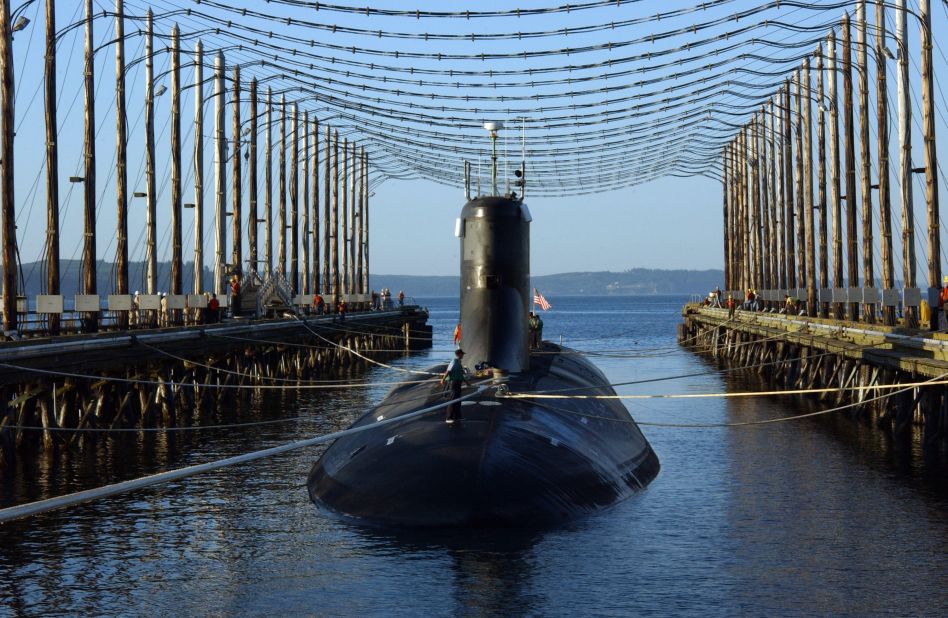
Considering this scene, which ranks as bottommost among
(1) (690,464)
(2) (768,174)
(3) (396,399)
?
(1) (690,464)

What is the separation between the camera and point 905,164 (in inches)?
1676

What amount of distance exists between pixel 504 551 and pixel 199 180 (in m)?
39.6

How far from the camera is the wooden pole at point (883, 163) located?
45.5 metres

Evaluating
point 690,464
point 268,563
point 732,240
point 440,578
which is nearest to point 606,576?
point 440,578

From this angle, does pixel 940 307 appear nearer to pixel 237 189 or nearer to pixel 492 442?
pixel 492 442

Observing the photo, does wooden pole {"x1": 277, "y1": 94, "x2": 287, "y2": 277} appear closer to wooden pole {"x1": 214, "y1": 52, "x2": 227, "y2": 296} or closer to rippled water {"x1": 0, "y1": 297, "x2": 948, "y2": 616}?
wooden pole {"x1": 214, "y1": 52, "x2": 227, "y2": 296}

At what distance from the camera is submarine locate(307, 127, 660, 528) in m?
20.3

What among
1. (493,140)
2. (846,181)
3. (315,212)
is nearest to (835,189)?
(846,181)

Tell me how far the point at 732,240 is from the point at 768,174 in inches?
1066

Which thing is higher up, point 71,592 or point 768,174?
point 768,174

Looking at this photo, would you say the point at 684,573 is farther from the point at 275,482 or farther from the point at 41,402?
the point at 41,402

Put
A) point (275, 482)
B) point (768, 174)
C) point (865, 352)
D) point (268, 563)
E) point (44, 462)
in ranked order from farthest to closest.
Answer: point (768, 174) → point (865, 352) → point (44, 462) → point (275, 482) → point (268, 563)

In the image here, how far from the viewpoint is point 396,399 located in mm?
29438

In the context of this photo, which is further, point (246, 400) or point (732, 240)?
point (732, 240)
